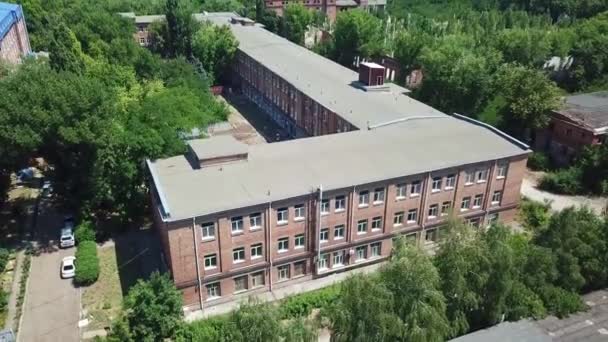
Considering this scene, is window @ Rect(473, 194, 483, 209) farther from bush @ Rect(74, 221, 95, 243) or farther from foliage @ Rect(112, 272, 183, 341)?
bush @ Rect(74, 221, 95, 243)

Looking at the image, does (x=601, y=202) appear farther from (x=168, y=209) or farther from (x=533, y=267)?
(x=168, y=209)

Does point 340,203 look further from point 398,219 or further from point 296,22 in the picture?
point 296,22

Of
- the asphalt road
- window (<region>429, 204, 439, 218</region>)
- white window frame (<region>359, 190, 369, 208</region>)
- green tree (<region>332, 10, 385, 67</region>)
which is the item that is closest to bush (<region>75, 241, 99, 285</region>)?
the asphalt road

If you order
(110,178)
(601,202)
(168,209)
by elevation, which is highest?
(168,209)

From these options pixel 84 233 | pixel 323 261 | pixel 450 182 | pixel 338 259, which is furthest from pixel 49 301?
pixel 450 182

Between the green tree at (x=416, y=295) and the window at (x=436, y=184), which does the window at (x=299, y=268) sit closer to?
the window at (x=436, y=184)

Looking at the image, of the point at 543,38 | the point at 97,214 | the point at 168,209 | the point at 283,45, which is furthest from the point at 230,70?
the point at 168,209

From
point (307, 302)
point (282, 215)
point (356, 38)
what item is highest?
point (356, 38)
